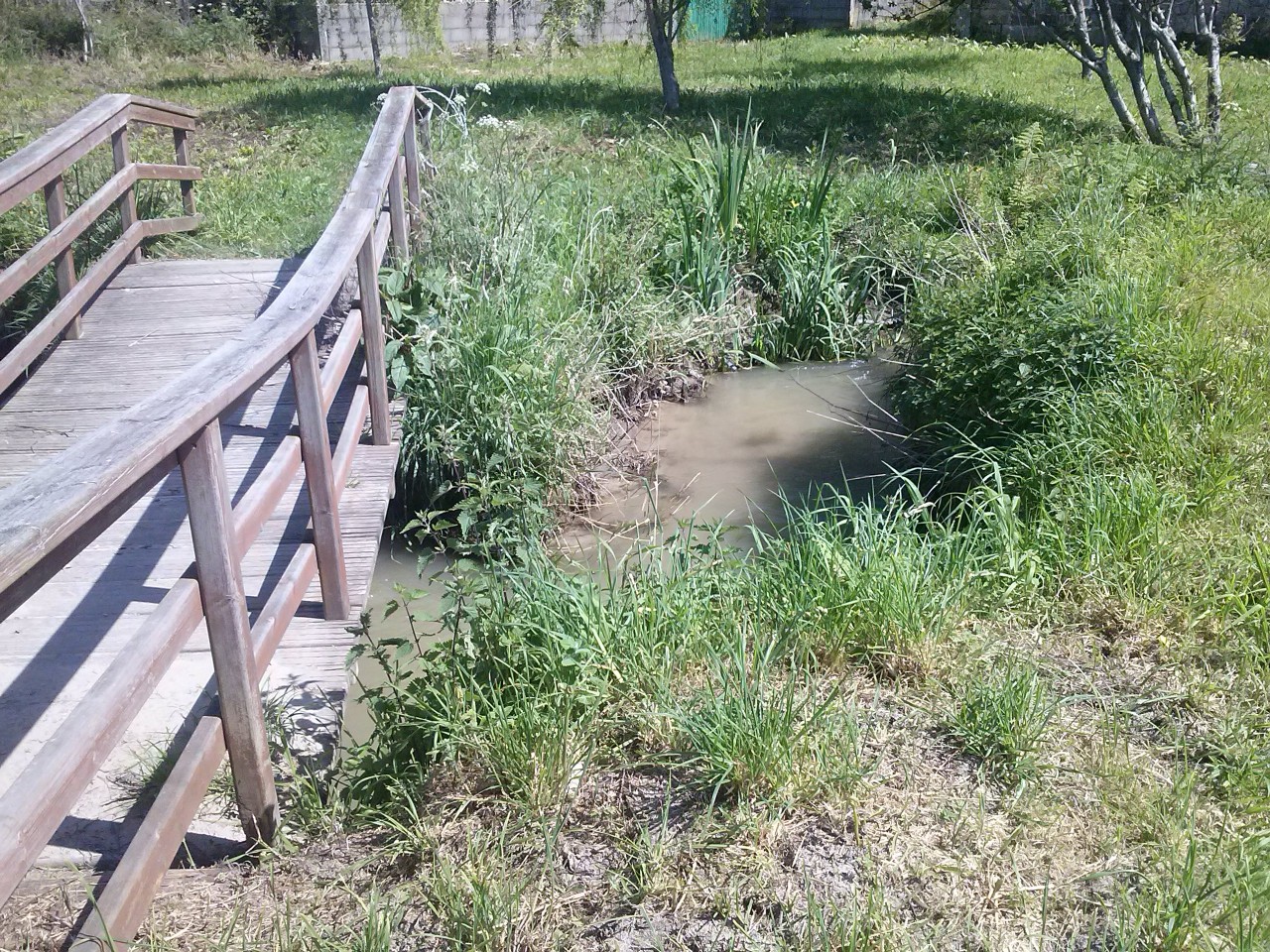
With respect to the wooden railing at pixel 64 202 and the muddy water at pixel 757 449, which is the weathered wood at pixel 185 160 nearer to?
the wooden railing at pixel 64 202

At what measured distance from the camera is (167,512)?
13.5 feet

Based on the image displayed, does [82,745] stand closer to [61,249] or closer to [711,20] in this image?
[61,249]

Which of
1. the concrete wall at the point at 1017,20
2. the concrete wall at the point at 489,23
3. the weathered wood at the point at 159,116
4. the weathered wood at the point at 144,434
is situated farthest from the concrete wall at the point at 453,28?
the weathered wood at the point at 144,434

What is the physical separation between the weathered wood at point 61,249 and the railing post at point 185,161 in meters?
1.86

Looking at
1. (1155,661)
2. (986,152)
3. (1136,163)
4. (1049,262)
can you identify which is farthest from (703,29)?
(1155,661)

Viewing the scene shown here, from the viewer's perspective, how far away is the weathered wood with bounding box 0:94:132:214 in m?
4.83

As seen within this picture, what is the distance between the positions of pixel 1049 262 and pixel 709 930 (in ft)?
14.7

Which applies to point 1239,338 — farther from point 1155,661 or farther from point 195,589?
point 195,589

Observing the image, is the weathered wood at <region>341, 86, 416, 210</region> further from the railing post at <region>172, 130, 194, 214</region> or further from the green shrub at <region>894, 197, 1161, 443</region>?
the green shrub at <region>894, 197, 1161, 443</region>

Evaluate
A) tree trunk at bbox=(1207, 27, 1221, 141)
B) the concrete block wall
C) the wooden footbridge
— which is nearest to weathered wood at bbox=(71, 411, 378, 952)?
the wooden footbridge

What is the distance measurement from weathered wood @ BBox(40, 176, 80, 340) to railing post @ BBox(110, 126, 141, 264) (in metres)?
0.80

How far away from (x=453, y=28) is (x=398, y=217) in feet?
61.3

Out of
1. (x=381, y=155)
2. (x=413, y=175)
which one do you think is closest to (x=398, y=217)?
(x=381, y=155)

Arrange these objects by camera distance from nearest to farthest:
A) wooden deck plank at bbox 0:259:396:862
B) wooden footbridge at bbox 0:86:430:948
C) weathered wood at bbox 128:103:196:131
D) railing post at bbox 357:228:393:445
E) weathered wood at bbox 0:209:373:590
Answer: weathered wood at bbox 0:209:373:590 < wooden footbridge at bbox 0:86:430:948 < wooden deck plank at bbox 0:259:396:862 < railing post at bbox 357:228:393:445 < weathered wood at bbox 128:103:196:131
